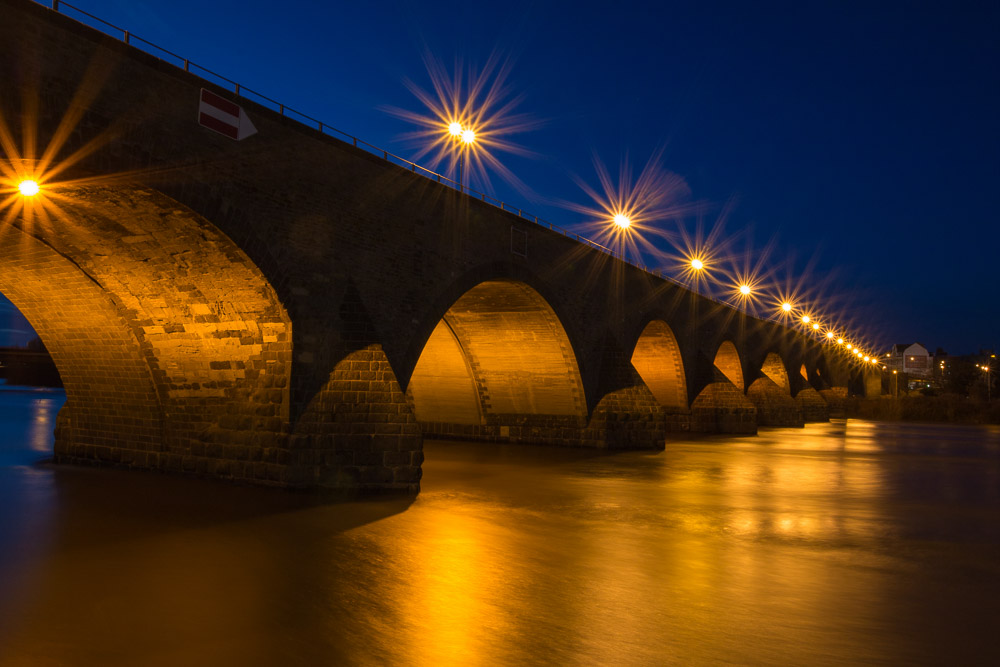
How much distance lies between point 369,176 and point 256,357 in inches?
174

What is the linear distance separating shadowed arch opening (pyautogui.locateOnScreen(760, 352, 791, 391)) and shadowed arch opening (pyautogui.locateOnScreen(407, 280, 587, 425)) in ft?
103

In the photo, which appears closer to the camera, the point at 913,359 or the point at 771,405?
the point at 771,405

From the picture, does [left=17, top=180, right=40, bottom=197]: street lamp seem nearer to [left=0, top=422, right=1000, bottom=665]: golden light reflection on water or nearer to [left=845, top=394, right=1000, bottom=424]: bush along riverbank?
[left=0, top=422, right=1000, bottom=665]: golden light reflection on water

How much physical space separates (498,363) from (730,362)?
73.8 ft

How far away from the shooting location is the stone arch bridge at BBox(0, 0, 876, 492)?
395 inches

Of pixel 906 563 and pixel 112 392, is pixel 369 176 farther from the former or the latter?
pixel 906 563

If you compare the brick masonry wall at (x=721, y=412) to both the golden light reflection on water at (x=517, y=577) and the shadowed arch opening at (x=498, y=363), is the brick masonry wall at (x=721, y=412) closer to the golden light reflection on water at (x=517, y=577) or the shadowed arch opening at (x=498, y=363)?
the shadowed arch opening at (x=498, y=363)

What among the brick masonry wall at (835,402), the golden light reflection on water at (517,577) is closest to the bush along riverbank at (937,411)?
the brick masonry wall at (835,402)

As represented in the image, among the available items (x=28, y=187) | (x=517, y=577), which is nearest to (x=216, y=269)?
(x=28, y=187)

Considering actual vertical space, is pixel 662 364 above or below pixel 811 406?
above

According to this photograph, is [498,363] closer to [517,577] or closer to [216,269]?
[216,269]

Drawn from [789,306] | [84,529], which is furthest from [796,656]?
[789,306]

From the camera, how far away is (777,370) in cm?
5184

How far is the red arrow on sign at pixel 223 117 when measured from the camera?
11523 millimetres
